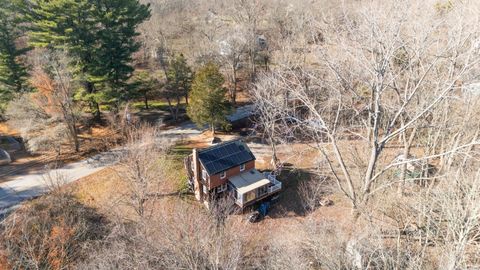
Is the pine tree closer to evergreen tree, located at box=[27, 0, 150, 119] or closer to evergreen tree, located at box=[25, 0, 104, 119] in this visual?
evergreen tree, located at box=[27, 0, 150, 119]

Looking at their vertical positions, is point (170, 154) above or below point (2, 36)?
below

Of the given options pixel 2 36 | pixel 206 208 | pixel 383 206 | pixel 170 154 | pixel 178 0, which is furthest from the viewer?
pixel 178 0

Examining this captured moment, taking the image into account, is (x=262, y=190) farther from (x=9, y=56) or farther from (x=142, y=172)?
(x=9, y=56)

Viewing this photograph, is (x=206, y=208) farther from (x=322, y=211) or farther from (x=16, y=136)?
(x=16, y=136)

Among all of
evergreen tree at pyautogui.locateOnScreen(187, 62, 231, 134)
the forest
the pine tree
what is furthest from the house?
the pine tree

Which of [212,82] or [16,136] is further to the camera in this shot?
[16,136]

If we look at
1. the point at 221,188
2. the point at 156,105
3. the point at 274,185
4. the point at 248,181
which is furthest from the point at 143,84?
the point at 274,185

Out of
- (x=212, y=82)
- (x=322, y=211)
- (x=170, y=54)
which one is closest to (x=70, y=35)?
(x=170, y=54)

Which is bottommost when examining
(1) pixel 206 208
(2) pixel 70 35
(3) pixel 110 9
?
(1) pixel 206 208

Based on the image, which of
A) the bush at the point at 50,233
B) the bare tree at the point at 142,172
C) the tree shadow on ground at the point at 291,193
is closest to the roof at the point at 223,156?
the bare tree at the point at 142,172
